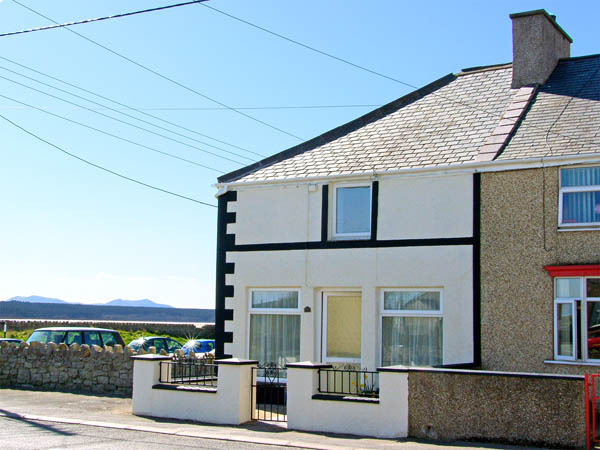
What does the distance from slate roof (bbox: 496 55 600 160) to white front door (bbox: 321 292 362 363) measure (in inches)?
171

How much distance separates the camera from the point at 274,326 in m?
17.2


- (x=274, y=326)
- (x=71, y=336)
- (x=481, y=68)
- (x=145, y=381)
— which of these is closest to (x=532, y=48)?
(x=481, y=68)

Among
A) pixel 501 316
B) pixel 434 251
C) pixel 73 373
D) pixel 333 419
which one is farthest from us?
pixel 73 373

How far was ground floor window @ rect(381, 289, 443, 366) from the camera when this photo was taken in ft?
50.7

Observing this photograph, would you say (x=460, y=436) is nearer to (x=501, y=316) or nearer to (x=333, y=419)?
(x=333, y=419)

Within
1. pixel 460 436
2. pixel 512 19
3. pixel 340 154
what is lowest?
pixel 460 436

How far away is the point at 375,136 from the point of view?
18297 mm

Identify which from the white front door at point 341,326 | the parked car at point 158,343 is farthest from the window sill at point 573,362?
the parked car at point 158,343

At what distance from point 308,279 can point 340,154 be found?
308 cm

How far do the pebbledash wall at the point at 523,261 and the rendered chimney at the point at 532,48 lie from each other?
14.2 feet

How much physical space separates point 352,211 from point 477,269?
124 inches

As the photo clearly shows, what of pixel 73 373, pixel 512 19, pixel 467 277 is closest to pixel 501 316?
pixel 467 277

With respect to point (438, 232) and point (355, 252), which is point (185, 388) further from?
point (438, 232)

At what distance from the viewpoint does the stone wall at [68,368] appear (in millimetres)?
18578
